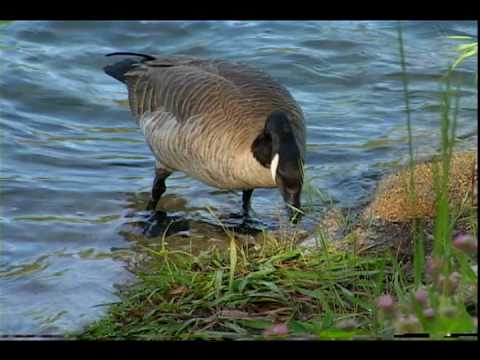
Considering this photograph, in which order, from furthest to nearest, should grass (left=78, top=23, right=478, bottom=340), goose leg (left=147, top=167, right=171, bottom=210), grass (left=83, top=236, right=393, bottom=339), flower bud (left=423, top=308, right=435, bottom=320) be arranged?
goose leg (left=147, top=167, right=171, bottom=210) → grass (left=83, top=236, right=393, bottom=339) → grass (left=78, top=23, right=478, bottom=340) → flower bud (left=423, top=308, right=435, bottom=320)

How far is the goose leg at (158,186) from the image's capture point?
24.5 feet

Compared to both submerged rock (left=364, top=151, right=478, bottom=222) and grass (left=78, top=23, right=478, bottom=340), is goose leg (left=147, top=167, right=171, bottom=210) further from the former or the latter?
grass (left=78, top=23, right=478, bottom=340)

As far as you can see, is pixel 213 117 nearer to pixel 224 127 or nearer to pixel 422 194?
pixel 224 127

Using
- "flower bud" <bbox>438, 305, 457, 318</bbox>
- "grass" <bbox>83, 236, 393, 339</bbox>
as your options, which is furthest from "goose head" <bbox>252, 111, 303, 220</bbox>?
"flower bud" <bbox>438, 305, 457, 318</bbox>

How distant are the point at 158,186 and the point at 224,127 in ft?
3.60

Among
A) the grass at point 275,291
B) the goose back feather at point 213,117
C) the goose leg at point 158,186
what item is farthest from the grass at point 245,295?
the goose leg at point 158,186

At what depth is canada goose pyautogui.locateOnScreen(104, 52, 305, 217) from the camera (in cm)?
631

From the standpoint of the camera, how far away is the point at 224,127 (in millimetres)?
6684

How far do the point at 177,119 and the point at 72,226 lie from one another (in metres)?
1.11

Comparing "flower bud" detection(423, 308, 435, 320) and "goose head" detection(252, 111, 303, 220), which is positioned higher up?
"flower bud" detection(423, 308, 435, 320)

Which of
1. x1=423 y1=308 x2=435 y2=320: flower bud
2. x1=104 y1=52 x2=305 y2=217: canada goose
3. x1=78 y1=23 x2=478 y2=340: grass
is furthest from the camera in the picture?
x1=104 y1=52 x2=305 y2=217: canada goose

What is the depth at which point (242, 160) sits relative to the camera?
659 cm
